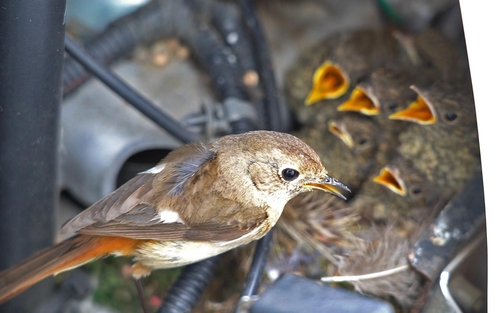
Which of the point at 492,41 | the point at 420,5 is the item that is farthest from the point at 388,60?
the point at 492,41

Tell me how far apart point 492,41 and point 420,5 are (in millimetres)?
1243

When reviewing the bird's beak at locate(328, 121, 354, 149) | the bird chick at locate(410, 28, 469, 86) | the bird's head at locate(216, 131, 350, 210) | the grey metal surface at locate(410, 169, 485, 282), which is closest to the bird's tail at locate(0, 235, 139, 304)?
the bird's head at locate(216, 131, 350, 210)

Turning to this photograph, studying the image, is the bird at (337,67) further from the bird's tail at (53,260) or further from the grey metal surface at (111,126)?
the bird's tail at (53,260)

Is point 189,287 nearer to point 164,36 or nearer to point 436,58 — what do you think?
point 164,36

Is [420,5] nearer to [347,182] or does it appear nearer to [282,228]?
[347,182]

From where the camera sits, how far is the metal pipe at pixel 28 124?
1568mm

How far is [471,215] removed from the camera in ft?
6.18

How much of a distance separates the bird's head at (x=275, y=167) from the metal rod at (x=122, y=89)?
1.52ft

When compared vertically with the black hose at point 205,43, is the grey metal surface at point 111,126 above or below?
below

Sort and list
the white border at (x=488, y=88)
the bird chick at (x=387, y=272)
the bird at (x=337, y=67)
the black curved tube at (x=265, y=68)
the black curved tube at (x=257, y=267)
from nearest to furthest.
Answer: the white border at (x=488, y=88), the black curved tube at (x=257, y=267), the bird chick at (x=387, y=272), the black curved tube at (x=265, y=68), the bird at (x=337, y=67)

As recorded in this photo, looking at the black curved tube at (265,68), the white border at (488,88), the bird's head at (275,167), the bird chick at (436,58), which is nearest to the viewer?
the white border at (488,88)

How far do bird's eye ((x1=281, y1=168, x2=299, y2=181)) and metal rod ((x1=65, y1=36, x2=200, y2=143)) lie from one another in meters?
0.64

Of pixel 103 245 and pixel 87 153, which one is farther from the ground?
pixel 87 153

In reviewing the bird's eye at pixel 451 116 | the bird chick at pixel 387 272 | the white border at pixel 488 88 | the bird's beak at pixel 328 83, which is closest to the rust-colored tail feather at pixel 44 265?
the bird chick at pixel 387 272
